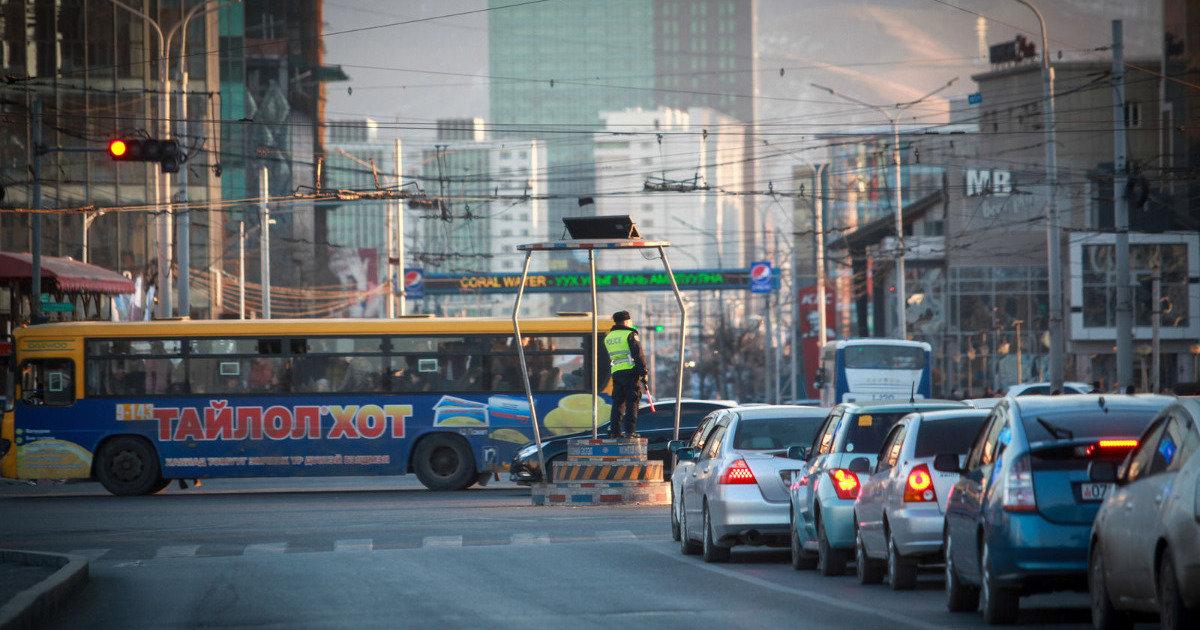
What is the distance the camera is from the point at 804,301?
4021 inches

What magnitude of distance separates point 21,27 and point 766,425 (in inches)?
2517

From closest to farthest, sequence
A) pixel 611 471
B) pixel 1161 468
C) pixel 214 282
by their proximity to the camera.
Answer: pixel 1161 468 < pixel 611 471 < pixel 214 282

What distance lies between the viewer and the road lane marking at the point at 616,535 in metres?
21.6

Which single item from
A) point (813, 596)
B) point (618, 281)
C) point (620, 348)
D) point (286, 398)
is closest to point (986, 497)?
point (813, 596)

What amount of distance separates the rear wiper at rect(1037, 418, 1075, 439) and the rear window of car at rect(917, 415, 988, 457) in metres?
2.91

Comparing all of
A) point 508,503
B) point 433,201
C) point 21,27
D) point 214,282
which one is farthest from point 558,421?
point 21,27

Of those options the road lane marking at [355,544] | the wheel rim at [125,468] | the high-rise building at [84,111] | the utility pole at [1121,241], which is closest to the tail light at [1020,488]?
the road lane marking at [355,544]

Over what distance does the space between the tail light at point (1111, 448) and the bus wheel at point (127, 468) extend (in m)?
25.8

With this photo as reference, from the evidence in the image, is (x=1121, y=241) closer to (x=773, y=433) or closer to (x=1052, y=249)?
(x=1052, y=249)

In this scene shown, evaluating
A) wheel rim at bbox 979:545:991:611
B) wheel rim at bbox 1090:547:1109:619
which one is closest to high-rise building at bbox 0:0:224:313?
wheel rim at bbox 979:545:991:611

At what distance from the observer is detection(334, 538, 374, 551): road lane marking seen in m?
20.8

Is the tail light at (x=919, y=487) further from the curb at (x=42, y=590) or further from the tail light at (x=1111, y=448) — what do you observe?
the curb at (x=42, y=590)

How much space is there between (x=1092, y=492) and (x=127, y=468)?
26.2 meters

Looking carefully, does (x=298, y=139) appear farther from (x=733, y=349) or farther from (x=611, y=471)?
(x=611, y=471)
